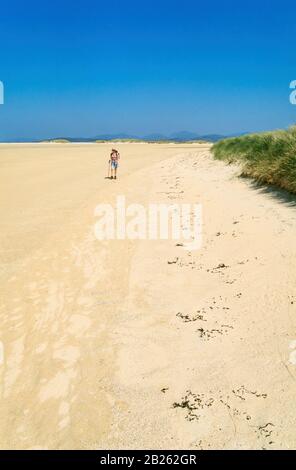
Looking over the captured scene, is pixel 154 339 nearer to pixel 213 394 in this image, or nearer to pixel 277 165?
pixel 213 394

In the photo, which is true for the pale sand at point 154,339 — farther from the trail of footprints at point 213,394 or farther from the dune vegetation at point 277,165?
the dune vegetation at point 277,165

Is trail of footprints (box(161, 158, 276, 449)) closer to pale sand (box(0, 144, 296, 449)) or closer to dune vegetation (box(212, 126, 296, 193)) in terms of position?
pale sand (box(0, 144, 296, 449))

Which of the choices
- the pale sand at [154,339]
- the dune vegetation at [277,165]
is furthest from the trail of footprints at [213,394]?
the dune vegetation at [277,165]

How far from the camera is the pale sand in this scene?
3807 millimetres

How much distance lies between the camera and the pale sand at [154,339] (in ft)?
12.5

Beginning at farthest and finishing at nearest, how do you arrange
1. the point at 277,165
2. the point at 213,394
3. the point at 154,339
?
the point at 277,165
the point at 154,339
the point at 213,394

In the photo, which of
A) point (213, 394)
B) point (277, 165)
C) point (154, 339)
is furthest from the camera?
point (277, 165)

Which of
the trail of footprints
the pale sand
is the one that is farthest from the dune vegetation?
the trail of footprints

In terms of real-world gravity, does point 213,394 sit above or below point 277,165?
below

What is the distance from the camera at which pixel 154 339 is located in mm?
5203

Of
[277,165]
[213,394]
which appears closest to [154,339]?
[213,394]

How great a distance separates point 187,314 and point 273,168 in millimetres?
7157
